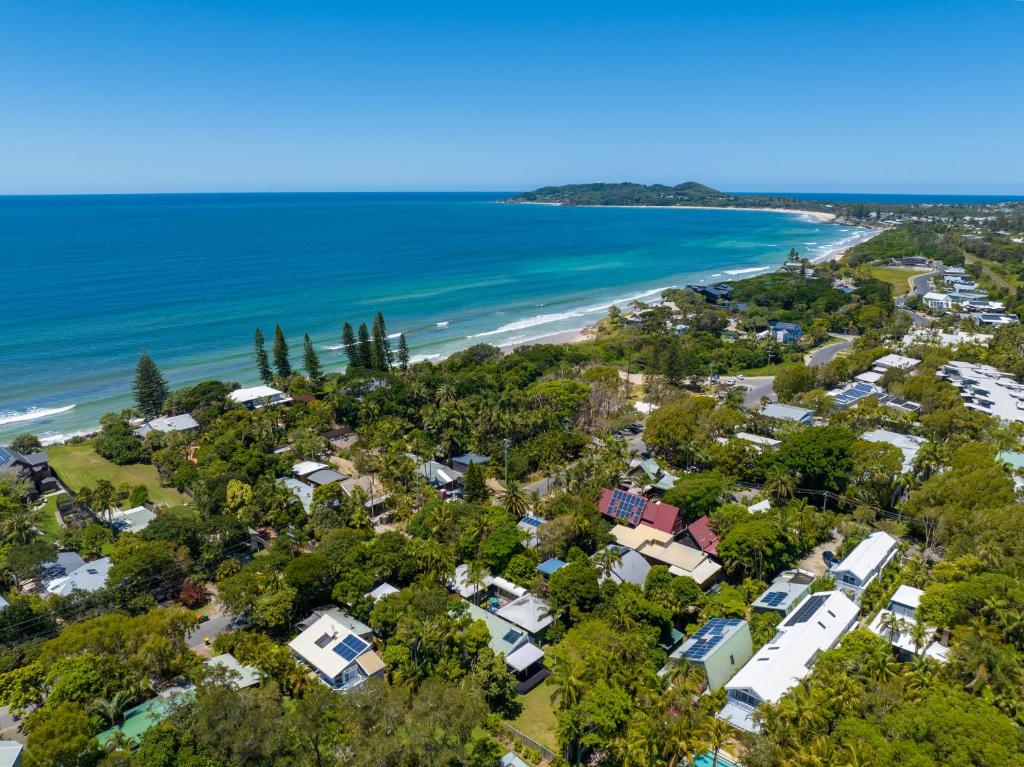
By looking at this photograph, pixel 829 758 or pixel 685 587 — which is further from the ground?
pixel 829 758

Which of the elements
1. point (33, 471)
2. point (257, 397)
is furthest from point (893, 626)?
point (33, 471)

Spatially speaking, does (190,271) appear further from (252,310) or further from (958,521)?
(958,521)

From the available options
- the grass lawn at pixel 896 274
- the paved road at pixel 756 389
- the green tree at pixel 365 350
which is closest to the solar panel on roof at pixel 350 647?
the paved road at pixel 756 389

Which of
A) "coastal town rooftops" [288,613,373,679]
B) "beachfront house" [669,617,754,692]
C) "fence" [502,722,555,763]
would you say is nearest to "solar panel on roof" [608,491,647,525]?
"beachfront house" [669,617,754,692]

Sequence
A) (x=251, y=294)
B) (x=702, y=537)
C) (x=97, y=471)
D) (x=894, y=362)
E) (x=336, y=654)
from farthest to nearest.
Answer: (x=251, y=294)
(x=894, y=362)
(x=97, y=471)
(x=702, y=537)
(x=336, y=654)

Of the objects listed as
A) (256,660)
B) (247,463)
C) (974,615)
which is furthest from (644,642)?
(247,463)

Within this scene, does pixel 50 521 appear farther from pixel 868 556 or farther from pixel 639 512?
pixel 868 556

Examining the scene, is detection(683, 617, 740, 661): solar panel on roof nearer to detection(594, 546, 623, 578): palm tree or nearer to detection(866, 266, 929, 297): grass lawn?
detection(594, 546, 623, 578): palm tree
